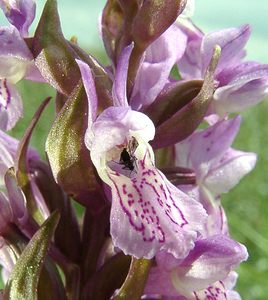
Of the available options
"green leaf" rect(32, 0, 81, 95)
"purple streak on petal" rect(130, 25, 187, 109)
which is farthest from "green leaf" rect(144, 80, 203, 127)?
"green leaf" rect(32, 0, 81, 95)

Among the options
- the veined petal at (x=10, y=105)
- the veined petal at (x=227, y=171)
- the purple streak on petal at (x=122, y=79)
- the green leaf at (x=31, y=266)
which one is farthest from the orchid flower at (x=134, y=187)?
the veined petal at (x=227, y=171)

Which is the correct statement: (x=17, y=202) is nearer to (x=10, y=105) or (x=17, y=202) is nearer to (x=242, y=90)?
(x=10, y=105)

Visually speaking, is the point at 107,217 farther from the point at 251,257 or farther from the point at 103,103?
the point at 251,257

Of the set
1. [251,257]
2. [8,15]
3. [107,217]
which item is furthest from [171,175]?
[251,257]

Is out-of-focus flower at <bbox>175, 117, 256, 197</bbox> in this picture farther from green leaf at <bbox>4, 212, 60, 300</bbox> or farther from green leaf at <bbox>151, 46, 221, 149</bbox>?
green leaf at <bbox>4, 212, 60, 300</bbox>

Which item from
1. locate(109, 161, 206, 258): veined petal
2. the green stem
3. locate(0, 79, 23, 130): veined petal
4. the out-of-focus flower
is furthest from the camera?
the out-of-focus flower

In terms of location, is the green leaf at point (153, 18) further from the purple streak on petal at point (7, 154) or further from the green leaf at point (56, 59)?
the purple streak on petal at point (7, 154)

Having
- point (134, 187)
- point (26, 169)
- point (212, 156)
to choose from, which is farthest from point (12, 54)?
point (212, 156)
